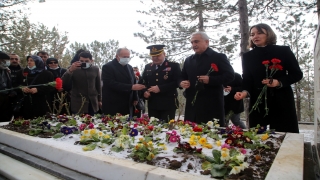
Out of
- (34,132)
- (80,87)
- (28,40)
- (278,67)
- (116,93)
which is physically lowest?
(34,132)

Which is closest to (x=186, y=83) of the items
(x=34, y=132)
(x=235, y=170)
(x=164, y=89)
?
(x=164, y=89)

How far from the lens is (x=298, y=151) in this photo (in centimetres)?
184

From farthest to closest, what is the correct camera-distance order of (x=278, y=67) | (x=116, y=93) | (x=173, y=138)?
(x=116, y=93) → (x=278, y=67) → (x=173, y=138)

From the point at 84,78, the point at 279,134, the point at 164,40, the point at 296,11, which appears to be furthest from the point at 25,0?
the point at 279,134

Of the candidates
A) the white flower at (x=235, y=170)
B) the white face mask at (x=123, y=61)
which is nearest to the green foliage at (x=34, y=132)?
the white face mask at (x=123, y=61)

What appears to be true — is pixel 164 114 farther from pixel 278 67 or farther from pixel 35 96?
pixel 35 96

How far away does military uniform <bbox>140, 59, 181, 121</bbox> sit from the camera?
11.9 feet

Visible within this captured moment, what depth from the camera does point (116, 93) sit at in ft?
13.5

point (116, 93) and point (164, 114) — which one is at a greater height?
point (116, 93)

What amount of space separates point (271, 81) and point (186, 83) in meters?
1.00

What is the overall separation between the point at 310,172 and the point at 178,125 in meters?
1.40

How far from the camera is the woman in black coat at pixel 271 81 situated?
2.38 meters

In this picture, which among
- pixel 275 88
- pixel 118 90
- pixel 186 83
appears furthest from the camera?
pixel 118 90

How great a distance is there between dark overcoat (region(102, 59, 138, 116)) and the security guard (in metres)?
0.48
